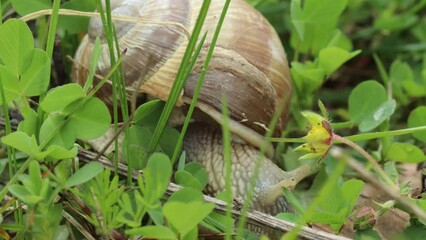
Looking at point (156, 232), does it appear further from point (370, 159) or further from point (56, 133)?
point (370, 159)

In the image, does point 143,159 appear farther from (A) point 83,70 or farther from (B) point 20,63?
(A) point 83,70

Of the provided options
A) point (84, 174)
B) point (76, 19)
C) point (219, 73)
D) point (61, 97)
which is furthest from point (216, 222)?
point (76, 19)

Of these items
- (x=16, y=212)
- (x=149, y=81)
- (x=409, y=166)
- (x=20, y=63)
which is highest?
(x=20, y=63)

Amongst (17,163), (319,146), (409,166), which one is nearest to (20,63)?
(17,163)

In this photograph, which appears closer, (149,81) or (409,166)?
(149,81)

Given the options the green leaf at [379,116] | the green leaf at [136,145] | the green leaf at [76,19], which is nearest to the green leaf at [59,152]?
the green leaf at [136,145]

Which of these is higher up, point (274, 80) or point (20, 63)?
point (20, 63)
